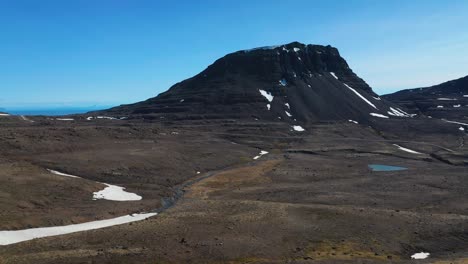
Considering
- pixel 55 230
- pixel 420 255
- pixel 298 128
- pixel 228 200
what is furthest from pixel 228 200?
pixel 298 128

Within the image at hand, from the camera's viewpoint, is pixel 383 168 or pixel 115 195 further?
pixel 383 168

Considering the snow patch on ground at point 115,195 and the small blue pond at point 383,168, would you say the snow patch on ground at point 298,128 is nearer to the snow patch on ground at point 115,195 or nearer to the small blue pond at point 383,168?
the small blue pond at point 383,168

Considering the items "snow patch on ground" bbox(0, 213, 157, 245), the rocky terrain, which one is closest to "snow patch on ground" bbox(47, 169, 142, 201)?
the rocky terrain

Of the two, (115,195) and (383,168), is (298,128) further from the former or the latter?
(115,195)

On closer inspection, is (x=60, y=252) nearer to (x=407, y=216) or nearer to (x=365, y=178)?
(x=407, y=216)

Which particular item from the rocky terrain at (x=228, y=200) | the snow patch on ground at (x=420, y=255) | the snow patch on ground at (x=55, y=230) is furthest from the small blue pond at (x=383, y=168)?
the snow patch on ground at (x=55, y=230)
